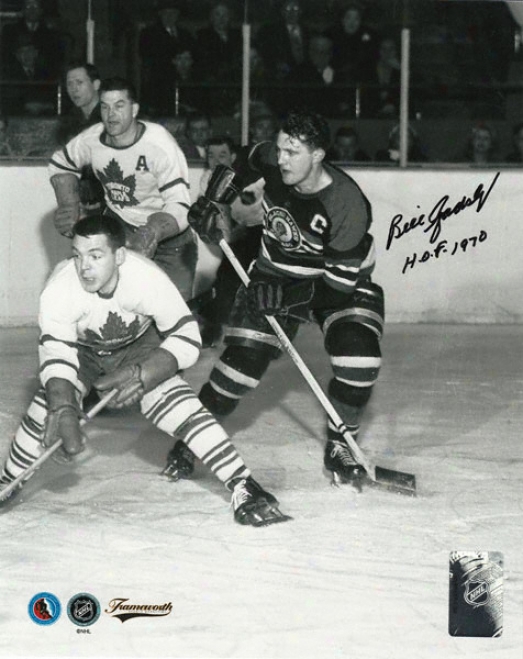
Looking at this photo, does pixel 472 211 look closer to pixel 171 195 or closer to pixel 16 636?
pixel 171 195

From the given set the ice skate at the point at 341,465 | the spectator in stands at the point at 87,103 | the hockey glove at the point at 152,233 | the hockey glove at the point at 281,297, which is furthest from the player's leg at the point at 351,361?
the spectator in stands at the point at 87,103

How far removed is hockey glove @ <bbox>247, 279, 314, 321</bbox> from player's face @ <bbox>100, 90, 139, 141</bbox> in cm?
112

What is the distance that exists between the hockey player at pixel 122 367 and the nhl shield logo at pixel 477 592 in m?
0.80

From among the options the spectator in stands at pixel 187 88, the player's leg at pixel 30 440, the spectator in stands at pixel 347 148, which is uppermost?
the spectator in stands at pixel 187 88

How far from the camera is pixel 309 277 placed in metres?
4.54

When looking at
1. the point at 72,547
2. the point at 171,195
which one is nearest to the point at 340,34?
the point at 171,195

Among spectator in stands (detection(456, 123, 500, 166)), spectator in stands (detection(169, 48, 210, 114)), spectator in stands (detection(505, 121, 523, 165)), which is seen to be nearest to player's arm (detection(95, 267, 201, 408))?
spectator in stands (detection(169, 48, 210, 114))

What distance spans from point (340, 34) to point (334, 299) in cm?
412

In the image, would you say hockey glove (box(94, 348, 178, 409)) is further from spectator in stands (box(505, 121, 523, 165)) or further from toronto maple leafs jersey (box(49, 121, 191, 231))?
spectator in stands (box(505, 121, 523, 165))

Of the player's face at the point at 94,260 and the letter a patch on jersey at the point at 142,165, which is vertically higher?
the letter a patch on jersey at the point at 142,165

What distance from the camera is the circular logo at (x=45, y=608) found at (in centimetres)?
313

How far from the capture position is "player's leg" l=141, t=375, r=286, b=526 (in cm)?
391

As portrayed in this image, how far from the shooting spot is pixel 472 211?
7.67 meters
